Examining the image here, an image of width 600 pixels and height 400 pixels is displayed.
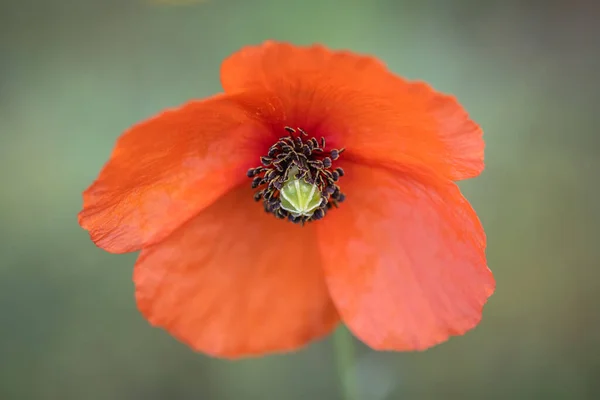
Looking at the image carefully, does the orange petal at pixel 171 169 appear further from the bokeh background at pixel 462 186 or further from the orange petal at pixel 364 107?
the bokeh background at pixel 462 186

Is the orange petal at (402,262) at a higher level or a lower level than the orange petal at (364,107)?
lower

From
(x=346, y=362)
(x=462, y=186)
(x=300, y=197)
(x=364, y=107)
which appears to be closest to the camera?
(x=364, y=107)

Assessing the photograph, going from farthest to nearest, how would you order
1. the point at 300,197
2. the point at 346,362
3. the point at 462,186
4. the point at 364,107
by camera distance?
the point at 462,186, the point at 346,362, the point at 300,197, the point at 364,107

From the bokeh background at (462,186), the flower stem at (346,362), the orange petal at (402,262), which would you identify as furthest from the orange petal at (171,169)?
the bokeh background at (462,186)

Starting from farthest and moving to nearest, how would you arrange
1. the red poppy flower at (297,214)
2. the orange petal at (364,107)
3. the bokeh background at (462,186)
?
the bokeh background at (462,186), the red poppy flower at (297,214), the orange petal at (364,107)

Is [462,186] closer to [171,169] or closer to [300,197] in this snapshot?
[300,197]

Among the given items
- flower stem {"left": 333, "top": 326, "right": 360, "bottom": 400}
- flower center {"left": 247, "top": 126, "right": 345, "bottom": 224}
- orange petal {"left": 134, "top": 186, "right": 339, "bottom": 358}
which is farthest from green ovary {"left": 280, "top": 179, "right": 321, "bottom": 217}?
flower stem {"left": 333, "top": 326, "right": 360, "bottom": 400}

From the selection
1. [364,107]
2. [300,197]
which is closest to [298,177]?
[300,197]
